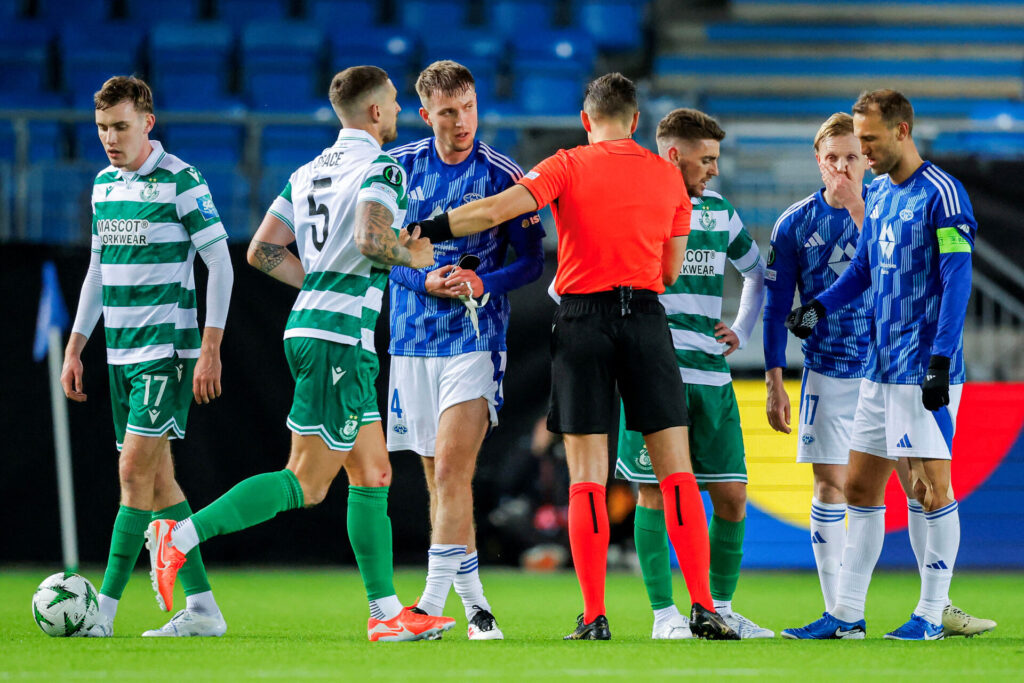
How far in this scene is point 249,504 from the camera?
4992 millimetres

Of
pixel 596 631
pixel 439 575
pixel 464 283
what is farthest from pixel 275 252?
pixel 596 631

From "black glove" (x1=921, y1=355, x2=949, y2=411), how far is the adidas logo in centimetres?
114

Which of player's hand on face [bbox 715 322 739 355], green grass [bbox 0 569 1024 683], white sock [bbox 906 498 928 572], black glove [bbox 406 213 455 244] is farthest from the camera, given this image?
player's hand on face [bbox 715 322 739 355]

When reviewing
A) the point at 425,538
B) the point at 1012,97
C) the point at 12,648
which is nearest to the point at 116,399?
the point at 12,648

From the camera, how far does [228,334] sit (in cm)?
945

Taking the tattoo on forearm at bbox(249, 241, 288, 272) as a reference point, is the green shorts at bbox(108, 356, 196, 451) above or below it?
below

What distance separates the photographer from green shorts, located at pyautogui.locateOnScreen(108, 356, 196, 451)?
555 cm

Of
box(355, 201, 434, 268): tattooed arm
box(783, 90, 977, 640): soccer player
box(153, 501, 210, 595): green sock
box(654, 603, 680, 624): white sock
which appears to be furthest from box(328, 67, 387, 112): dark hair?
box(654, 603, 680, 624): white sock

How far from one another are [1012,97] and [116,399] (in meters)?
13.2

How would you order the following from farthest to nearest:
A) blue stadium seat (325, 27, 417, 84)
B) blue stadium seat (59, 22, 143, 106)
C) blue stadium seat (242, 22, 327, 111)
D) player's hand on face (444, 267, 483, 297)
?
blue stadium seat (325, 27, 417, 84) → blue stadium seat (242, 22, 327, 111) → blue stadium seat (59, 22, 143, 106) → player's hand on face (444, 267, 483, 297)

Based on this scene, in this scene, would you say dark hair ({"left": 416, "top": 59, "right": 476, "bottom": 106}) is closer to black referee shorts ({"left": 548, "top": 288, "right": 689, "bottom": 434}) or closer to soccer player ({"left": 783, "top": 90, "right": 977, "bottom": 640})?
black referee shorts ({"left": 548, "top": 288, "right": 689, "bottom": 434})

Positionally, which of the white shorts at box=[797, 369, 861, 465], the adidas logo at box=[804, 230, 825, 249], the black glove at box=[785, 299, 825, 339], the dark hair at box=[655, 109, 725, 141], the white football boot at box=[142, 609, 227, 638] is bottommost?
the white football boot at box=[142, 609, 227, 638]

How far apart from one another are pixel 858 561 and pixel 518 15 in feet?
36.5

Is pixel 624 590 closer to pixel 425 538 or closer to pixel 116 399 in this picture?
pixel 425 538
